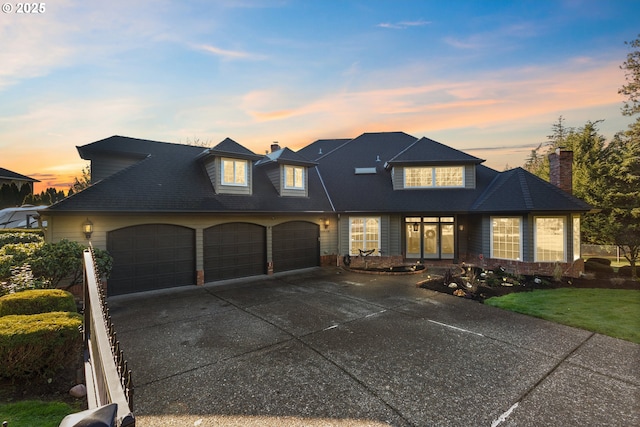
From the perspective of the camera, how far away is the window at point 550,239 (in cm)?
1225

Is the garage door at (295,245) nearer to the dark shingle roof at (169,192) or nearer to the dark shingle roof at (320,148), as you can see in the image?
the dark shingle roof at (169,192)

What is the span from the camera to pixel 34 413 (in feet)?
11.4

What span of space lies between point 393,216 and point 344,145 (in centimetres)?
733

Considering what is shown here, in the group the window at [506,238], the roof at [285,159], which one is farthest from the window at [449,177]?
the roof at [285,159]

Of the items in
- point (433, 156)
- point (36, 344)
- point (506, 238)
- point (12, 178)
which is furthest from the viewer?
point (12, 178)

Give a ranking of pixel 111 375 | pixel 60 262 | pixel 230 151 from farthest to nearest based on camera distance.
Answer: pixel 230 151
pixel 60 262
pixel 111 375

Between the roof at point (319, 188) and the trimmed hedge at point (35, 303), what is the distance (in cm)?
409

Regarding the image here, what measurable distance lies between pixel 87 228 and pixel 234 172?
5692mm

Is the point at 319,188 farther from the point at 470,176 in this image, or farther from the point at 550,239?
the point at 550,239

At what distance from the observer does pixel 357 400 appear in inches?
154

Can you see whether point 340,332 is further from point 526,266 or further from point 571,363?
point 526,266

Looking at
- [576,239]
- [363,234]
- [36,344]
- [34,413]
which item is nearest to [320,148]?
[363,234]

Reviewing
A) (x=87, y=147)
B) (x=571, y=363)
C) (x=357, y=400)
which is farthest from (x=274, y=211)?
(x=571, y=363)

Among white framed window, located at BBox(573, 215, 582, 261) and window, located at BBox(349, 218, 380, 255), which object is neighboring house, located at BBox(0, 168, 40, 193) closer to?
window, located at BBox(349, 218, 380, 255)
